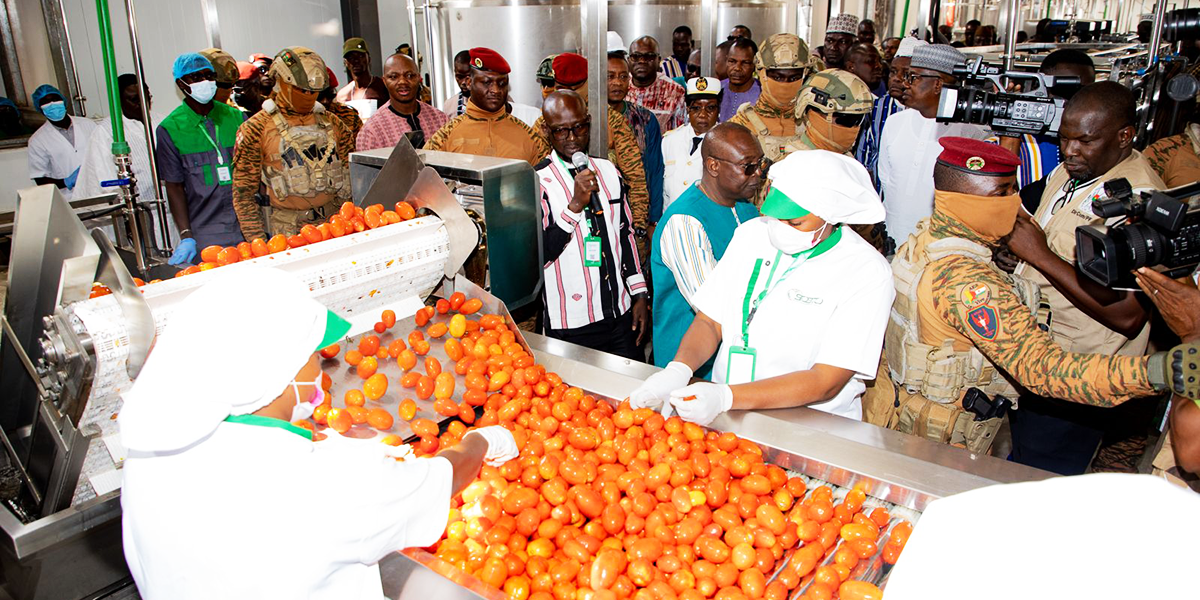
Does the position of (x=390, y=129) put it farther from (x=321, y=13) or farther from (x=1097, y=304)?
(x=321, y=13)

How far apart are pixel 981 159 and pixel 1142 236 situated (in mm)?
497

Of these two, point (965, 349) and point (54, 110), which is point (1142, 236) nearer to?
point (965, 349)

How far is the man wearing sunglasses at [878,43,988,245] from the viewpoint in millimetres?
4582

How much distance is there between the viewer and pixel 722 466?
216cm

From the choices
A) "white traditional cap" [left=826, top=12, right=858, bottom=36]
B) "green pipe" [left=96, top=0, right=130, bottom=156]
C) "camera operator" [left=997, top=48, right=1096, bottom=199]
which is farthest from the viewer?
"white traditional cap" [left=826, top=12, right=858, bottom=36]

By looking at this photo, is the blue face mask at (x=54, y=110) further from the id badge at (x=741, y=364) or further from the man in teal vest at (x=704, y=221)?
the id badge at (x=741, y=364)

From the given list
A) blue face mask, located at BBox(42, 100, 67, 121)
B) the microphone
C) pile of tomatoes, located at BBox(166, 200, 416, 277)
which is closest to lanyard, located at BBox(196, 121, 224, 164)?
blue face mask, located at BBox(42, 100, 67, 121)

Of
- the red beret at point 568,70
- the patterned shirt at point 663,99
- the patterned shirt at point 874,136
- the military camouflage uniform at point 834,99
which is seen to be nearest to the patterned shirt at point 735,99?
the patterned shirt at point 663,99

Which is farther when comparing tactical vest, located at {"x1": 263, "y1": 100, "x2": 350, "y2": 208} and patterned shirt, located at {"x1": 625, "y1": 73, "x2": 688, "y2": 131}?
patterned shirt, located at {"x1": 625, "y1": 73, "x2": 688, "y2": 131}

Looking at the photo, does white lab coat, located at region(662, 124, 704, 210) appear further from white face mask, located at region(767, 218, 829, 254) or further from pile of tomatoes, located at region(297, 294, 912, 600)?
pile of tomatoes, located at region(297, 294, 912, 600)

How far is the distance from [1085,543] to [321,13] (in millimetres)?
10808

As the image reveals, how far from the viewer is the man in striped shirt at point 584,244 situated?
3.59 m

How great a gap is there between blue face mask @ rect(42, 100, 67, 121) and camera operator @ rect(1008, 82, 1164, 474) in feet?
22.3

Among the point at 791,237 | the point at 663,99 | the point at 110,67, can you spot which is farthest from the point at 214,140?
the point at 791,237
